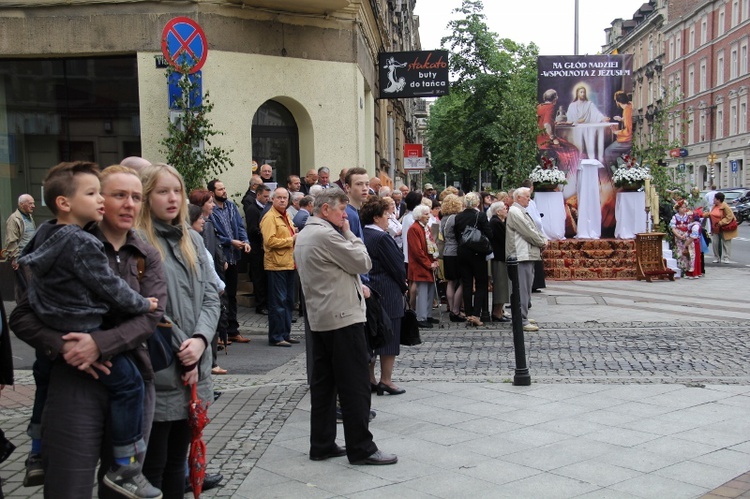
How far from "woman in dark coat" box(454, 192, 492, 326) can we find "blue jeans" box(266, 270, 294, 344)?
9.57ft

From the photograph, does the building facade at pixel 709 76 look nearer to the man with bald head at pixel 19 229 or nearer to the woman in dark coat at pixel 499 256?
the woman in dark coat at pixel 499 256

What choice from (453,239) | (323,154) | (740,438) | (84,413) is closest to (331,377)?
(84,413)

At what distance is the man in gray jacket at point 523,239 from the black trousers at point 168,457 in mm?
8025

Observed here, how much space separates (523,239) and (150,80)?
7.14 m

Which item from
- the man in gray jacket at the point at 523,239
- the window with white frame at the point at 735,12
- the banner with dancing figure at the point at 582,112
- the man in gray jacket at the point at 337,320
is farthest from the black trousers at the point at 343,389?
the window with white frame at the point at 735,12

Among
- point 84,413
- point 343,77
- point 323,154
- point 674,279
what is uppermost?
point 343,77

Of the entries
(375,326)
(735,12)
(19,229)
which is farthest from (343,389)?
(735,12)

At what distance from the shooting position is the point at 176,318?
13.1 ft

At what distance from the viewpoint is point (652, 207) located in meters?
20.1

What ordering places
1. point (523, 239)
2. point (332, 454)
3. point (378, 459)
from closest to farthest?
Answer: point (378, 459), point (332, 454), point (523, 239)

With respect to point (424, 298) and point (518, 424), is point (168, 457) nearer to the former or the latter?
point (518, 424)

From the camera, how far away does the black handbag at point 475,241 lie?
1210cm

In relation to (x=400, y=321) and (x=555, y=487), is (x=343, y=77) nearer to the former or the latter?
(x=400, y=321)

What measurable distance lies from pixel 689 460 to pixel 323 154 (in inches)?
451
